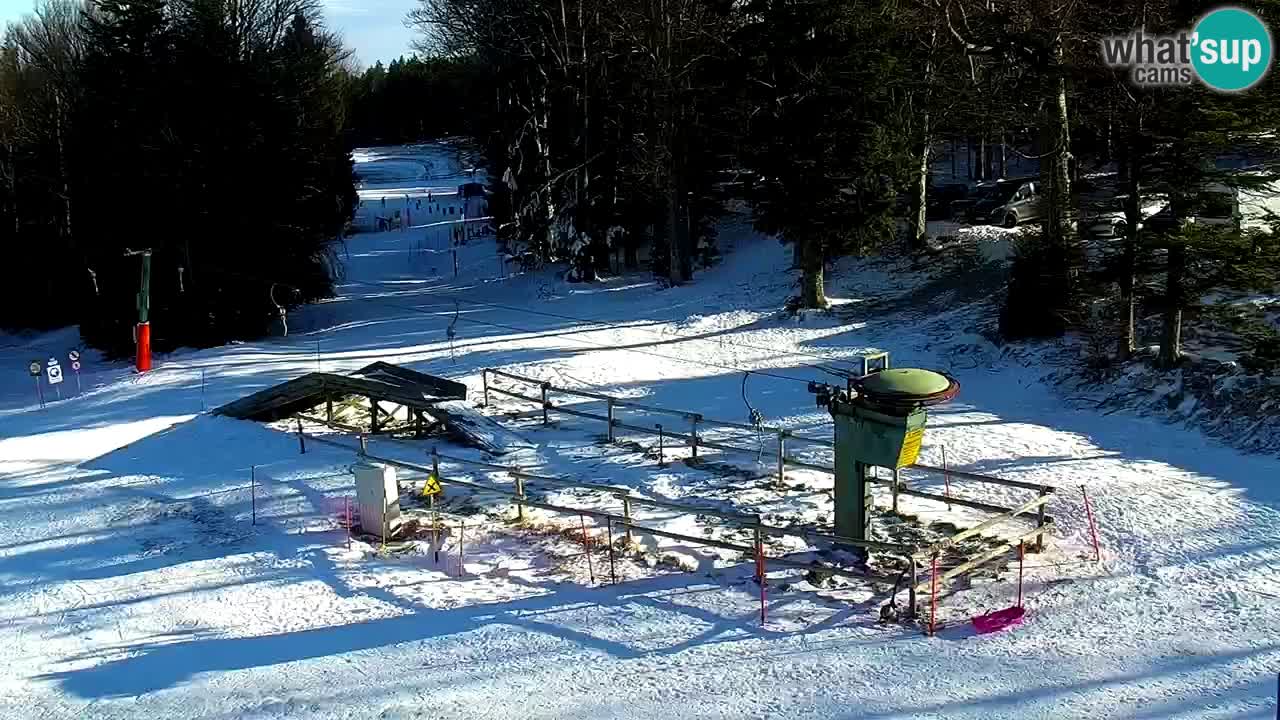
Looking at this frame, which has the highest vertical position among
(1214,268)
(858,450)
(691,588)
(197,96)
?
(197,96)

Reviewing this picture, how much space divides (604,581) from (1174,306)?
12275 millimetres

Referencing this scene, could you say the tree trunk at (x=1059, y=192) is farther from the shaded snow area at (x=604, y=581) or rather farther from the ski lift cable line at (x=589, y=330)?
the ski lift cable line at (x=589, y=330)

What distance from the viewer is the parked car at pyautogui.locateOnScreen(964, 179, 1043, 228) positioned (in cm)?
3319

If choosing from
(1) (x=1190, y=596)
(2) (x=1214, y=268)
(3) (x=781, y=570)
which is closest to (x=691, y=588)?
(3) (x=781, y=570)

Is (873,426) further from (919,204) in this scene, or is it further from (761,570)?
(919,204)

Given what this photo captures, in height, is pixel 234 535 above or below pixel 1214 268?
below

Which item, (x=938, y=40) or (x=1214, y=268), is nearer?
(x=1214, y=268)

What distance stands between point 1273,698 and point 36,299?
148 ft

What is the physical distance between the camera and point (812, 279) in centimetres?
2881

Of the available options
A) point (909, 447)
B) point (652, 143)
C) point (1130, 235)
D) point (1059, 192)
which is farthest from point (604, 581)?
point (652, 143)

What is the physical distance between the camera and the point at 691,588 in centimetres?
1215

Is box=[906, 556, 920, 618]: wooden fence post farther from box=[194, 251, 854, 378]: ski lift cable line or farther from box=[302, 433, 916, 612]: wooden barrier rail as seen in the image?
box=[194, 251, 854, 378]: ski lift cable line

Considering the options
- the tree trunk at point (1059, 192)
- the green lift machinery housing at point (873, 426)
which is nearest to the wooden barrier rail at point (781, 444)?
the green lift machinery housing at point (873, 426)

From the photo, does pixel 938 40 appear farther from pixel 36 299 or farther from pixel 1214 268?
pixel 36 299
